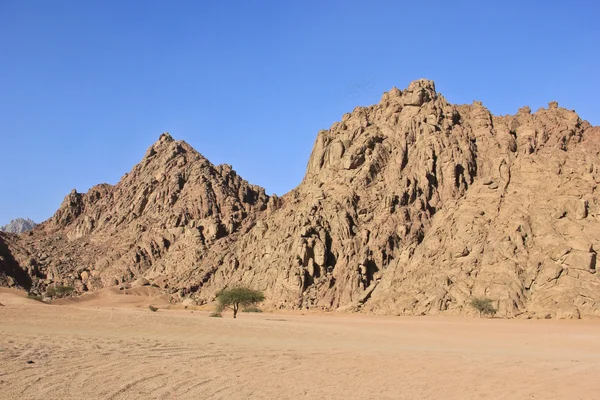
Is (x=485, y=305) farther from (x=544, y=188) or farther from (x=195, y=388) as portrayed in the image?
(x=195, y=388)

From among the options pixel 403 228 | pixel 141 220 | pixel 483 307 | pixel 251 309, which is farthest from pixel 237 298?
pixel 141 220

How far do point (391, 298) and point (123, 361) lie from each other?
37870 millimetres

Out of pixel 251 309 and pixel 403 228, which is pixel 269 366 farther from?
pixel 403 228

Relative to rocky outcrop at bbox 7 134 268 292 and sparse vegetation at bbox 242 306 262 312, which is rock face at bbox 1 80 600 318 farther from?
sparse vegetation at bbox 242 306 262 312

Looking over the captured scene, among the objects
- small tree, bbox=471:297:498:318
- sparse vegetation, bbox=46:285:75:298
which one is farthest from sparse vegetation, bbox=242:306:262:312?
sparse vegetation, bbox=46:285:75:298

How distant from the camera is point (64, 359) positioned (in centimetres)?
1319

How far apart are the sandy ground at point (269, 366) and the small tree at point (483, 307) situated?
15251mm

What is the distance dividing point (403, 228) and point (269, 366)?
43560mm

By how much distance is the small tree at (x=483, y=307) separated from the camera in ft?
135

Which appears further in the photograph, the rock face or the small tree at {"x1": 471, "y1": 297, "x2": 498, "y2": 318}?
the rock face

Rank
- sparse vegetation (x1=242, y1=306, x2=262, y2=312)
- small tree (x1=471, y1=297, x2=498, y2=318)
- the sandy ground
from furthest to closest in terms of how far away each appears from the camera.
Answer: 1. sparse vegetation (x1=242, y1=306, x2=262, y2=312)
2. small tree (x1=471, y1=297, x2=498, y2=318)
3. the sandy ground

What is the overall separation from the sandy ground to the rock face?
64.3 feet

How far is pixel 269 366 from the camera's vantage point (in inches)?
570

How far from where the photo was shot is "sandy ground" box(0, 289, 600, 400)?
36.2 feet
